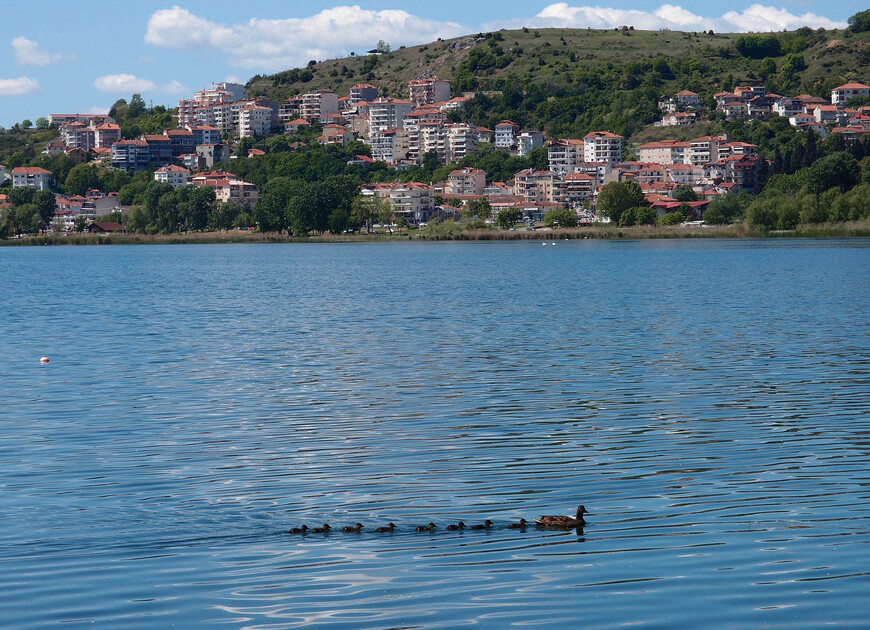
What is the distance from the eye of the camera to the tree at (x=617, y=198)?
5955 inches

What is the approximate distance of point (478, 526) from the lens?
11570 mm

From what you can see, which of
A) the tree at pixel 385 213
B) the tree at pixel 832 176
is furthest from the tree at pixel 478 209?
the tree at pixel 832 176

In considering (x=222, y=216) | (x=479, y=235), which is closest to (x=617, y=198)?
(x=479, y=235)

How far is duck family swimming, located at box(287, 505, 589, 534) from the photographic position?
37.6 feet

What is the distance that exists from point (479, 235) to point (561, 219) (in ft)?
60.0

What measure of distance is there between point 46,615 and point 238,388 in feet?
41.9

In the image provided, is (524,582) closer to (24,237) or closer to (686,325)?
(686,325)

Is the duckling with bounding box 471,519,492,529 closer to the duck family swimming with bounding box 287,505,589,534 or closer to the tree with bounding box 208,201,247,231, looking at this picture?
the duck family swimming with bounding box 287,505,589,534

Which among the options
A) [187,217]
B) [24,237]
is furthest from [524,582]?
[24,237]

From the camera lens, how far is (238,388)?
72.0ft

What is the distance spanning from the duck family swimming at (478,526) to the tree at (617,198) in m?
142

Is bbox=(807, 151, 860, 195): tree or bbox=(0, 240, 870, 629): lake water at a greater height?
bbox=(807, 151, 860, 195): tree

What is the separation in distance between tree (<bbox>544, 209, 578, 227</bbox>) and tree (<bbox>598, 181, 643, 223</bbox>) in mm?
6695

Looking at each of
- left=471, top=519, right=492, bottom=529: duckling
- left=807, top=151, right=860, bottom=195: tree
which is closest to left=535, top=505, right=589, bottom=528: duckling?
Result: left=471, top=519, right=492, bottom=529: duckling
